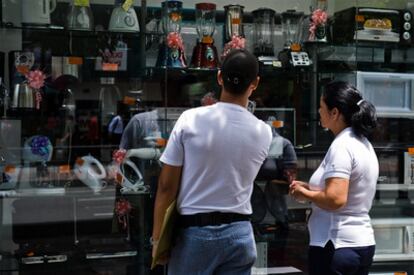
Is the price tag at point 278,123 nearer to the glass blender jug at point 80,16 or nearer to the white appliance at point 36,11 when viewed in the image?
the glass blender jug at point 80,16

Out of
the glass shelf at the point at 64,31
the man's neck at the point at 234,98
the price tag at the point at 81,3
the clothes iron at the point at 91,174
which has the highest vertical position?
the price tag at the point at 81,3

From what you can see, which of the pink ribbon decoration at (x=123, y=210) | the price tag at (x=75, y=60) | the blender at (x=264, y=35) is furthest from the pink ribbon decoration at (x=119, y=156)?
the blender at (x=264, y=35)

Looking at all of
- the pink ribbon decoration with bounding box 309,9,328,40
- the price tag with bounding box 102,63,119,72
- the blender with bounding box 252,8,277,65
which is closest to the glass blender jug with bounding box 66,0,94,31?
the price tag with bounding box 102,63,119,72

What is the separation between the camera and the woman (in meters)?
2.66

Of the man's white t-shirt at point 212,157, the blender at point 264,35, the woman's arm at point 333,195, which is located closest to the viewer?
the man's white t-shirt at point 212,157

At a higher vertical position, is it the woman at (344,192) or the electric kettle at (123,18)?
the electric kettle at (123,18)

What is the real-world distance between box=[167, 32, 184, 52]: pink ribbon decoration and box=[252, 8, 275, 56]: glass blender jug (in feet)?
2.15

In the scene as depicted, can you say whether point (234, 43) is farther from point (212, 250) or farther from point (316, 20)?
point (212, 250)

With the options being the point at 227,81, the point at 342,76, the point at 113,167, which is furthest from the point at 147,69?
the point at 227,81

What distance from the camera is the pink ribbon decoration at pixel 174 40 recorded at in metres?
4.11

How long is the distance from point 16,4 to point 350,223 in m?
2.75

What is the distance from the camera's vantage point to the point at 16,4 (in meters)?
3.91

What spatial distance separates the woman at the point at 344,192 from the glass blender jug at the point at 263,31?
168cm

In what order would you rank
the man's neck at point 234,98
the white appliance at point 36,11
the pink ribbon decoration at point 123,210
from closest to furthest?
the man's neck at point 234,98 < the white appliance at point 36,11 < the pink ribbon decoration at point 123,210
